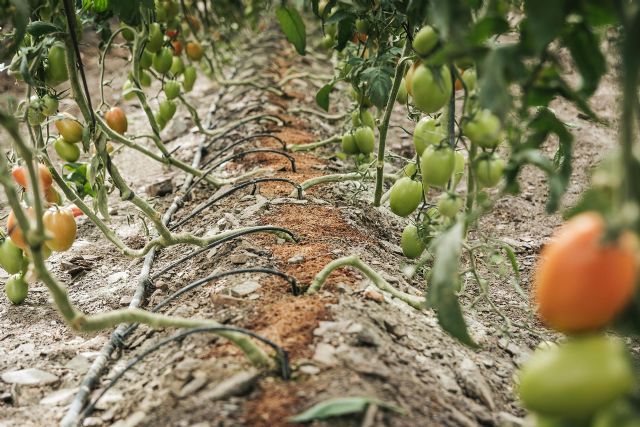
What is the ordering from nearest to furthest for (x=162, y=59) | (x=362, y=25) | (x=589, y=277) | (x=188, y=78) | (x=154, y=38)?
1. (x=589, y=277)
2. (x=362, y=25)
3. (x=154, y=38)
4. (x=162, y=59)
5. (x=188, y=78)

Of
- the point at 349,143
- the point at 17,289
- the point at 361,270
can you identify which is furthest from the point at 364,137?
the point at 17,289

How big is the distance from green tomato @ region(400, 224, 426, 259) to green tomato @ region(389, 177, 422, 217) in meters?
0.05

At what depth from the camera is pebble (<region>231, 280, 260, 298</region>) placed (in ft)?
4.80

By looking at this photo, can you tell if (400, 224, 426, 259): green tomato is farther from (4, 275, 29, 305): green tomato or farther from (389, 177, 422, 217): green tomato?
(4, 275, 29, 305): green tomato

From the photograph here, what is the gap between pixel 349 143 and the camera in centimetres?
207

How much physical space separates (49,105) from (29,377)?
651 millimetres

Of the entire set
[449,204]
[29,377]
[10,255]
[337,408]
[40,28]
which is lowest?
[29,377]

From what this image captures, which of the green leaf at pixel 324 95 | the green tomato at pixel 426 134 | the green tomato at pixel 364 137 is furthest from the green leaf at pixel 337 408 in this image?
the green leaf at pixel 324 95

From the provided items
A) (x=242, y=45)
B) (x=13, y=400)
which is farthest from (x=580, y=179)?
(x=242, y=45)

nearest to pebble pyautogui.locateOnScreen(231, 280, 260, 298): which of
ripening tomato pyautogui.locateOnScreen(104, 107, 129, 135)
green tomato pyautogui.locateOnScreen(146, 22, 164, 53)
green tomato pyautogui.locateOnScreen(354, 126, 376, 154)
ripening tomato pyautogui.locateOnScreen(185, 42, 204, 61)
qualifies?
green tomato pyautogui.locateOnScreen(354, 126, 376, 154)

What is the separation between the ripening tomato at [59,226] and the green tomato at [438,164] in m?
0.85

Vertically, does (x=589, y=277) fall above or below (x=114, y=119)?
above

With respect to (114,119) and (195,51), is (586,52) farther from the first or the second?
(195,51)

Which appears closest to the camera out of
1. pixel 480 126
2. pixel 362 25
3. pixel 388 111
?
pixel 480 126
